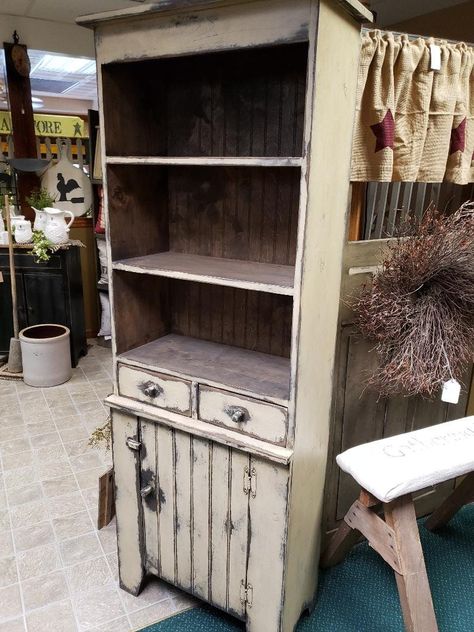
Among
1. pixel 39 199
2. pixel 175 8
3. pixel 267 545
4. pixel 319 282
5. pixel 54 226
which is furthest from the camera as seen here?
pixel 39 199

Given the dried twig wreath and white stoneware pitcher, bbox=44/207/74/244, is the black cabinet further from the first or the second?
the dried twig wreath

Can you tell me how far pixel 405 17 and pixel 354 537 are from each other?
10.3 feet

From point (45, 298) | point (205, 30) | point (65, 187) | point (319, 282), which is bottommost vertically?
point (45, 298)

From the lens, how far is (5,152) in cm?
414

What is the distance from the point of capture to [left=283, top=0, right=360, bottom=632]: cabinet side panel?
125cm

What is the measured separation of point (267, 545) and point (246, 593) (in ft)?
0.73

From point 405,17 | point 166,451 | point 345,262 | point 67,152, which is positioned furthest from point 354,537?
point 67,152

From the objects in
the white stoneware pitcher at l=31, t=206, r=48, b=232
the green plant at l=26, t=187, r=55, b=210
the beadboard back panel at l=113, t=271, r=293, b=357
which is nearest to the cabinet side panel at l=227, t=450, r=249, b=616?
the beadboard back panel at l=113, t=271, r=293, b=357

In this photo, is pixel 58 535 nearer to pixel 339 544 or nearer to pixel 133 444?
pixel 133 444

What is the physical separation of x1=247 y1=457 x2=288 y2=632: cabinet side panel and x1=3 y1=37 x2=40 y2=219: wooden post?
3490 mm

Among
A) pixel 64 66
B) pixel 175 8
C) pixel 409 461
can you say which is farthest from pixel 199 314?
pixel 64 66

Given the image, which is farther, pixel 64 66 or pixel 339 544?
pixel 64 66

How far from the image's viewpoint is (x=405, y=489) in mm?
1482

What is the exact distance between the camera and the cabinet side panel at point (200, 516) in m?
1.61
